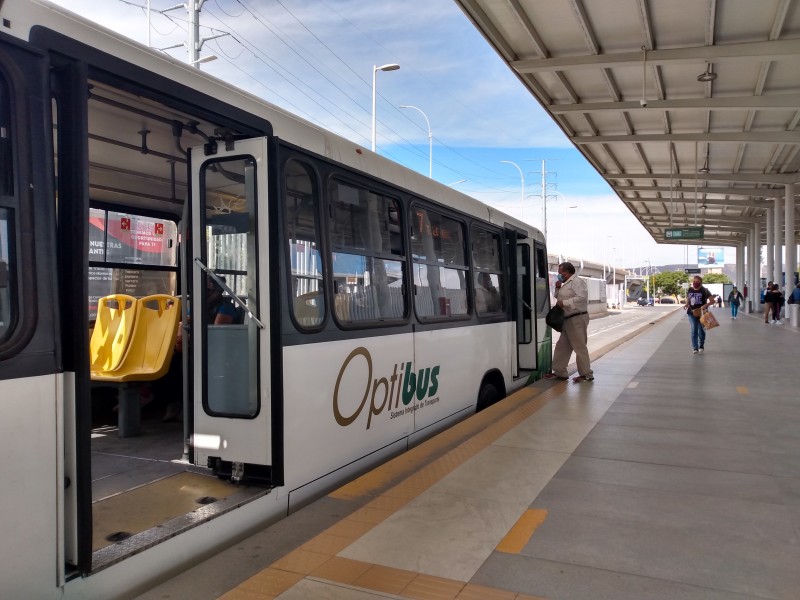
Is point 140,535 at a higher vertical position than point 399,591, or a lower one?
higher

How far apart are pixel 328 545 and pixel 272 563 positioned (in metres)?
0.32

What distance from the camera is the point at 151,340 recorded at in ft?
19.2

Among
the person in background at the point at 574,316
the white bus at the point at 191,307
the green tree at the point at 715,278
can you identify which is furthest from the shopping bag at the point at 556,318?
the green tree at the point at 715,278

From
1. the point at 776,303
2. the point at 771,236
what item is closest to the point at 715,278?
the point at 771,236

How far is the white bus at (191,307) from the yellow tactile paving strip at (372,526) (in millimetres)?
227

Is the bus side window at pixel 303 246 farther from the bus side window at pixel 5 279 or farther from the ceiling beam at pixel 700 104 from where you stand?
the ceiling beam at pixel 700 104

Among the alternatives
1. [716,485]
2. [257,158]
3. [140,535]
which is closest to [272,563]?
[140,535]

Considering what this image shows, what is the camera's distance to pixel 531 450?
5473mm

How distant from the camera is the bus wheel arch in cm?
729

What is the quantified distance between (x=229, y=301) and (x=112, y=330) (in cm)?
275

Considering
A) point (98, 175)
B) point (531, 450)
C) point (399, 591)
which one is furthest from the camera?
point (531, 450)

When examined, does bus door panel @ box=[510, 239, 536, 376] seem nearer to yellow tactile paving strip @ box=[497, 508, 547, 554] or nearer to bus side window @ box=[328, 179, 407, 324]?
bus side window @ box=[328, 179, 407, 324]

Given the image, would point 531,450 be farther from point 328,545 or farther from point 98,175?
point 98,175

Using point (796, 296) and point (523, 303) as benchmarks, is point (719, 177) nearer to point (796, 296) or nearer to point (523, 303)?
point (796, 296)
